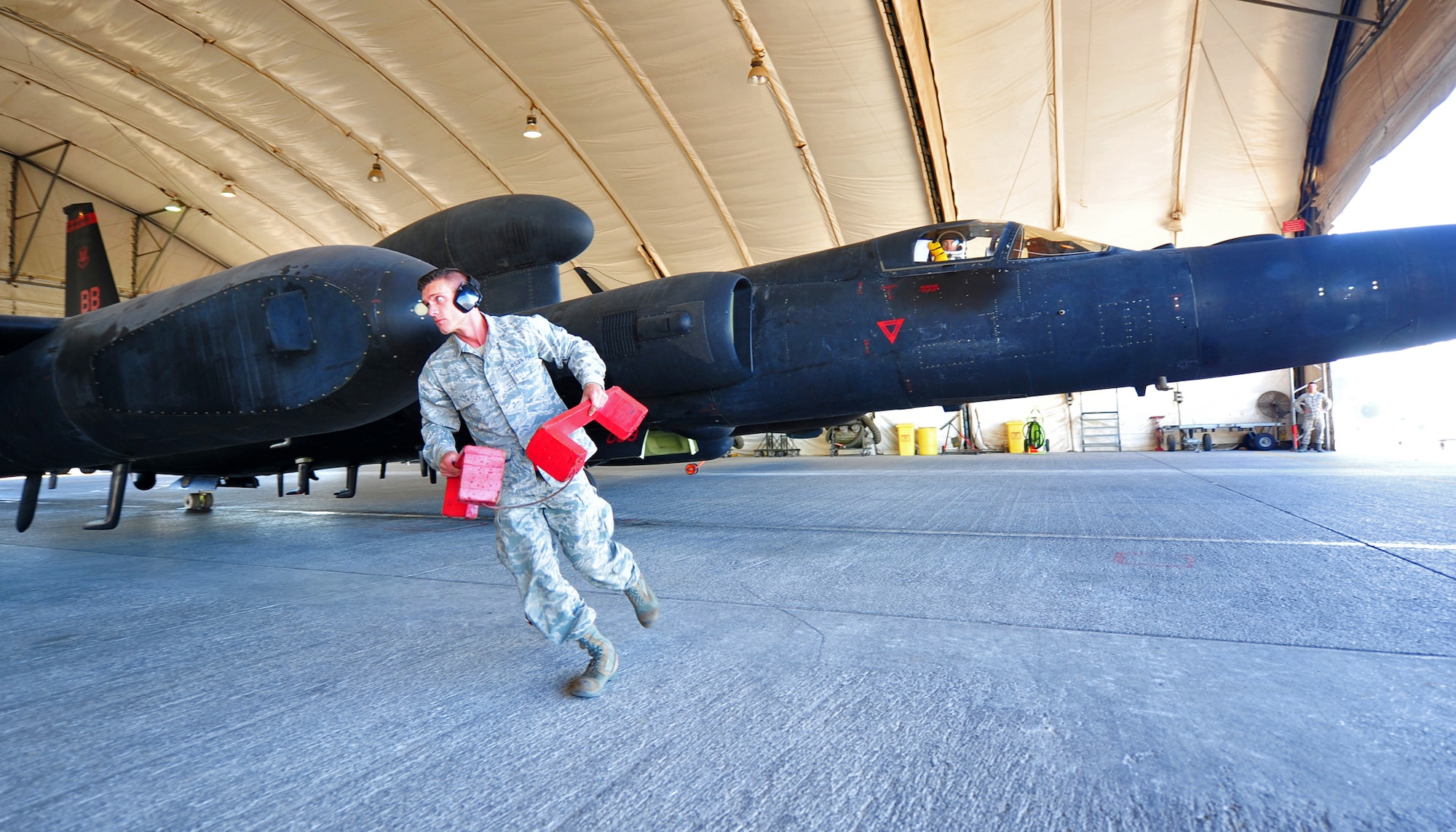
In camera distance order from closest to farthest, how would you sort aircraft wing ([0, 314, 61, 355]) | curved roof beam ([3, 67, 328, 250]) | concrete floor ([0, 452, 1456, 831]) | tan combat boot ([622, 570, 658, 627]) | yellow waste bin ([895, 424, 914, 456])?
concrete floor ([0, 452, 1456, 831]) < tan combat boot ([622, 570, 658, 627]) < aircraft wing ([0, 314, 61, 355]) < curved roof beam ([3, 67, 328, 250]) < yellow waste bin ([895, 424, 914, 456])

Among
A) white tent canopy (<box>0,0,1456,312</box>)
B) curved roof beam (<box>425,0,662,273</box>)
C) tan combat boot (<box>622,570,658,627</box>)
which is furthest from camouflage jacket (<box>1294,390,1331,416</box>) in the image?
tan combat boot (<box>622,570,658,627</box>)

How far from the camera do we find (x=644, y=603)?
2.13m

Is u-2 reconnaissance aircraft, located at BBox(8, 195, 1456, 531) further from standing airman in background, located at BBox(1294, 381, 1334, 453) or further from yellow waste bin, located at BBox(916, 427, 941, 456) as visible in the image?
yellow waste bin, located at BBox(916, 427, 941, 456)

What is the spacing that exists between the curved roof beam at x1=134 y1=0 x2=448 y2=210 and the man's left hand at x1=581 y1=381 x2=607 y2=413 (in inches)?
650

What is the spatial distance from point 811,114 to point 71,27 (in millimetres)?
14740

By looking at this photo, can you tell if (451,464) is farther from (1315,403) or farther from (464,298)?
(1315,403)

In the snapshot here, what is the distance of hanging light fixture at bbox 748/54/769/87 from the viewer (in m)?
12.1

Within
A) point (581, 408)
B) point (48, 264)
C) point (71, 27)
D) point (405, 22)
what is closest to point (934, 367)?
point (581, 408)

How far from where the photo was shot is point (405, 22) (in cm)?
1239

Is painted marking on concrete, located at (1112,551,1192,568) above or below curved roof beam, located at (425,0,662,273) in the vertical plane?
below

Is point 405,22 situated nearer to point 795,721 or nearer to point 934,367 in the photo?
point 934,367

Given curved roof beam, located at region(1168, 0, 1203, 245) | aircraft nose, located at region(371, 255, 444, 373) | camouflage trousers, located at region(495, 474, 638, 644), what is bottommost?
camouflage trousers, located at region(495, 474, 638, 644)

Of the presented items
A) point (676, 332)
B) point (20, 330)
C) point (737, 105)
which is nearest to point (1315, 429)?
point (737, 105)

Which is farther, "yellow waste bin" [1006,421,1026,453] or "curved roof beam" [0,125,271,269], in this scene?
"yellow waste bin" [1006,421,1026,453]
